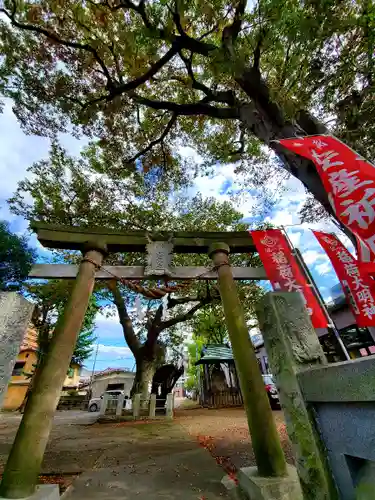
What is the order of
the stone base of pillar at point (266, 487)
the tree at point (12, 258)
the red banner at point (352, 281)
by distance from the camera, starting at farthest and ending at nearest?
the tree at point (12, 258)
the red banner at point (352, 281)
the stone base of pillar at point (266, 487)

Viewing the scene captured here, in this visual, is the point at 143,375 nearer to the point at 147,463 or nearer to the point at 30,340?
the point at 147,463

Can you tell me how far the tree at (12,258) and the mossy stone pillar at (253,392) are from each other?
34.9ft

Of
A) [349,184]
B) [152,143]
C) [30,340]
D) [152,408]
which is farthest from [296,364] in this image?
[30,340]

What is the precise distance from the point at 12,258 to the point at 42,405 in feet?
34.9

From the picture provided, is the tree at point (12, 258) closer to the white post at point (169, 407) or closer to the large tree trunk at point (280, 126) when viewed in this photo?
the white post at point (169, 407)

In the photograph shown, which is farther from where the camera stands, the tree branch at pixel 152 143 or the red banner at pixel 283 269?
the tree branch at pixel 152 143

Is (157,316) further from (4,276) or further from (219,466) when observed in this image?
(219,466)

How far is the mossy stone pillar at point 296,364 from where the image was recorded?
1.89m

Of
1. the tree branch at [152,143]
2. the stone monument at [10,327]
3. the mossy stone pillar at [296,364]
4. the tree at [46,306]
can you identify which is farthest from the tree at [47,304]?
the mossy stone pillar at [296,364]

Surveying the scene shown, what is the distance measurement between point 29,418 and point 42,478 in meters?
1.62

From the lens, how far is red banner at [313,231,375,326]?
16.6 feet

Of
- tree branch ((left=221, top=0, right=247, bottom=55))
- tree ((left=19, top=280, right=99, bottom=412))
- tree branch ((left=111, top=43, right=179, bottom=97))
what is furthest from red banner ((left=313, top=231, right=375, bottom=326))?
tree ((left=19, top=280, right=99, bottom=412))

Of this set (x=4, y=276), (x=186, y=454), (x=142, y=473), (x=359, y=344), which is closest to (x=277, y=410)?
(x=359, y=344)

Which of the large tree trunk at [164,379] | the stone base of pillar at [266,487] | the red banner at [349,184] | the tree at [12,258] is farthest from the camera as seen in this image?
the large tree trunk at [164,379]
